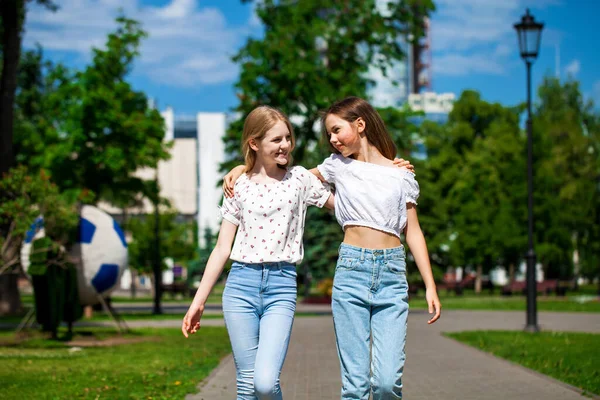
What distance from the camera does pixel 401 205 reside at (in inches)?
208

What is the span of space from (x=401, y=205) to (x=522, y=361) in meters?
7.42

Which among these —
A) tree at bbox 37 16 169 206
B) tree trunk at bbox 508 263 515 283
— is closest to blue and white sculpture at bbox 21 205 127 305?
tree at bbox 37 16 169 206

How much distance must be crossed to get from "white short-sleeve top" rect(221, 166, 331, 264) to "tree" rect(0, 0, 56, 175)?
22.5 metres

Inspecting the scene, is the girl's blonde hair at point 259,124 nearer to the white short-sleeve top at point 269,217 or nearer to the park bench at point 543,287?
the white short-sleeve top at point 269,217

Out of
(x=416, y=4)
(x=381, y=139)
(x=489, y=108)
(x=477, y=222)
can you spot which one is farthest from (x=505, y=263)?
(x=381, y=139)

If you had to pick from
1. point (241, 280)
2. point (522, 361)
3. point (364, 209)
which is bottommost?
point (522, 361)

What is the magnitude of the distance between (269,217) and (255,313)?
51 cm

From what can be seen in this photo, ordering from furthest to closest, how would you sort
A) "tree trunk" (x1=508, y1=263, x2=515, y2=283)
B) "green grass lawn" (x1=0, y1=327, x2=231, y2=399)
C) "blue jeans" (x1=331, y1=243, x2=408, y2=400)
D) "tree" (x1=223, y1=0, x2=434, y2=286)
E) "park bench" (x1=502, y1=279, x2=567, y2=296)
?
"tree trunk" (x1=508, y1=263, x2=515, y2=283) → "park bench" (x1=502, y1=279, x2=567, y2=296) → "tree" (x1=223, y1=0, x2=434, y2=286) → "green grass lawn" (x1=0, y1=327, x2=231, y2=399) → "blue jeans" (x1=331, y1=243, x2=408, y2=400)

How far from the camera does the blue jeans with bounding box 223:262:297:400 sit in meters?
5.03

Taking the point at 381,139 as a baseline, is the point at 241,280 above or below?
below

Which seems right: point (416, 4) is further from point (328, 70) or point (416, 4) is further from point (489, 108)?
point (489, 108)

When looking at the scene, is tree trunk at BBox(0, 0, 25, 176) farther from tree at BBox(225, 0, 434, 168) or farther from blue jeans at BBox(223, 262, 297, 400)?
blue jeans at BBox(223, 262, 297, 400)

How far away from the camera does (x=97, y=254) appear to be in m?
16.6

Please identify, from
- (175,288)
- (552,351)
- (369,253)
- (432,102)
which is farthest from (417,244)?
(432,102)
